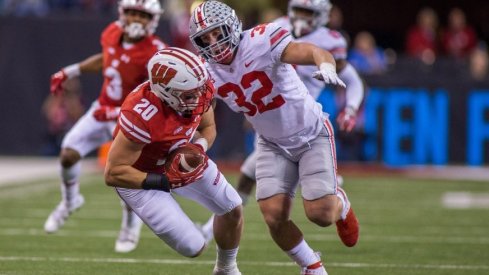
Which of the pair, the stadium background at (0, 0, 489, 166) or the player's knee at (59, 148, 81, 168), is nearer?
the player's knee at (59, 148, 81, 168)

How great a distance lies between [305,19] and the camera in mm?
8523

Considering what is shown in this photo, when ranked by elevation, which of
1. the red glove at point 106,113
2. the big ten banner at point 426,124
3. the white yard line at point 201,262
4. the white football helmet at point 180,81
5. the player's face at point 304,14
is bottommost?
the big ten banner at point 426,124

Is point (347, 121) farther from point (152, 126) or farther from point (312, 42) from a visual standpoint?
point (152, 126)

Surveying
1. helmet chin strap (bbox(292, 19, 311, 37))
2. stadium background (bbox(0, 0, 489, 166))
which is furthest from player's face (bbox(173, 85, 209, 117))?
stadium background (bbox(0, 0, 489, 166))

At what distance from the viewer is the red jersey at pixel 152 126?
19.7 feet

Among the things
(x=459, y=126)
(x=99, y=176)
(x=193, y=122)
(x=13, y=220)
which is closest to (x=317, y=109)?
(x=193, y=122)

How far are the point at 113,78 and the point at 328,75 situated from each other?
9.51 ft

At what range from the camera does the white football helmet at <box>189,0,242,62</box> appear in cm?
627

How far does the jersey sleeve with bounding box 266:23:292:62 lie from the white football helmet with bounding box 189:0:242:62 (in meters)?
0.18

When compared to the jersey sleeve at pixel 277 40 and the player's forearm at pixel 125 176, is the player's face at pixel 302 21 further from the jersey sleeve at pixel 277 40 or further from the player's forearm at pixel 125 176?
the player's forearm at pixel 125 176

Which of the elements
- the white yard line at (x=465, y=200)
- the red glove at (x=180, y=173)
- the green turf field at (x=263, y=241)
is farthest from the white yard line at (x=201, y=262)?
the white yard line at (x=465, y=200)

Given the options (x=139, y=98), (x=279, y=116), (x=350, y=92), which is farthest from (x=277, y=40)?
(x=350, y=92)

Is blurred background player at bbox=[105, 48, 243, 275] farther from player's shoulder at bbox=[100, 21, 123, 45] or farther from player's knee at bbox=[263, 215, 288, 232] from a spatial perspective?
player's shoulder at bbox=[100, 21, 123, 45]

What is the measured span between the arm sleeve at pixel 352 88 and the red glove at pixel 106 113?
166 centimetres
